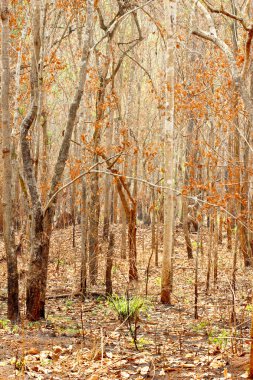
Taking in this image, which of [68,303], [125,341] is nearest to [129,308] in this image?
[125,341]

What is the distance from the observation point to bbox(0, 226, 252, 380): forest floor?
→ 495 centimetres

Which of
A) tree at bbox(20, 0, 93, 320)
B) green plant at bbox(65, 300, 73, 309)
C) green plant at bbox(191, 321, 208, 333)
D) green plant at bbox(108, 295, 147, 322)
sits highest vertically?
tree at bbox(20, 0, 93, 320)

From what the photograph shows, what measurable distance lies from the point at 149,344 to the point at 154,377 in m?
1.80

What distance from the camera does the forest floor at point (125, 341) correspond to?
4953 millimetres

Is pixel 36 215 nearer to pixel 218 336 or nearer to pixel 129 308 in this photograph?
pixel 129 308

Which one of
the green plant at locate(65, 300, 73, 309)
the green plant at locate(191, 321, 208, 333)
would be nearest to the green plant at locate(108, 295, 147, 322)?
the green plant at locate(191, 321, 208, 333)

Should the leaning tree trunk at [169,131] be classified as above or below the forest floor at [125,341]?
above

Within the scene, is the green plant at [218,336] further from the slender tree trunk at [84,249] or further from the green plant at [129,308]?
the slender tree trunk at [84,249]

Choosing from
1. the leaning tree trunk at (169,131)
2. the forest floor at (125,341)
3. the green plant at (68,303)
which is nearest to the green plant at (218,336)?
the forest floor at (125,341)

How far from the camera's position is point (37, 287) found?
809cm

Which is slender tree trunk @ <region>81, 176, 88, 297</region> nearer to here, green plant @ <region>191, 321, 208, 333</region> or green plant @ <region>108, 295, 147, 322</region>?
green plant @ <region>108, 295, 147, 322</region>

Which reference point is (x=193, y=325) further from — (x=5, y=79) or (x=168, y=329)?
(x=5, y=79)

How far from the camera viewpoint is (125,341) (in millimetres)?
6836

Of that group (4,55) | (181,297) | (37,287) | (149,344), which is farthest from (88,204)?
(149,344)
